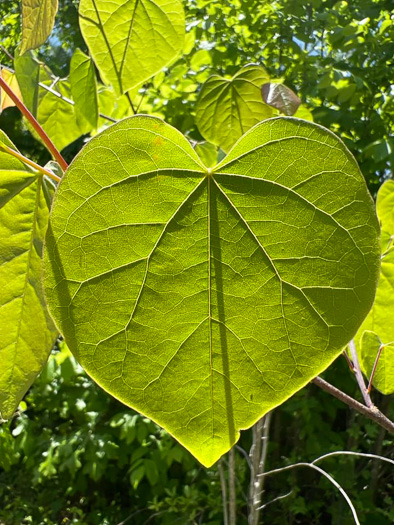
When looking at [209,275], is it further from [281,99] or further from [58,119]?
[58,119]

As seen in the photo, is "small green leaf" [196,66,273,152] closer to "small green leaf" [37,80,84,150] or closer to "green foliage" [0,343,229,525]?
"small green leaf" [37,80,84,150]

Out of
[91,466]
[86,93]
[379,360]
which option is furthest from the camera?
[91,466]

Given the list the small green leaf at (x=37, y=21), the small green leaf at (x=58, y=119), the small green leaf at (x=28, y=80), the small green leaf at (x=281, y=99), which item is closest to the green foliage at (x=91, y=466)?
the small green leaf at (x=58, y=119)

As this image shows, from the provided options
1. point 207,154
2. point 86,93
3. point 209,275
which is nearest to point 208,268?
point 209,275

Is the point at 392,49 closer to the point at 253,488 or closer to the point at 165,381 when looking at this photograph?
the point at 253,488

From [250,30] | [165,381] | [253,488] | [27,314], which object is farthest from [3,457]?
[250,30]

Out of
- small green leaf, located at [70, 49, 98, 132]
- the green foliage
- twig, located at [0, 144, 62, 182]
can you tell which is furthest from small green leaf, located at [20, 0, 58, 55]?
the green foliage
